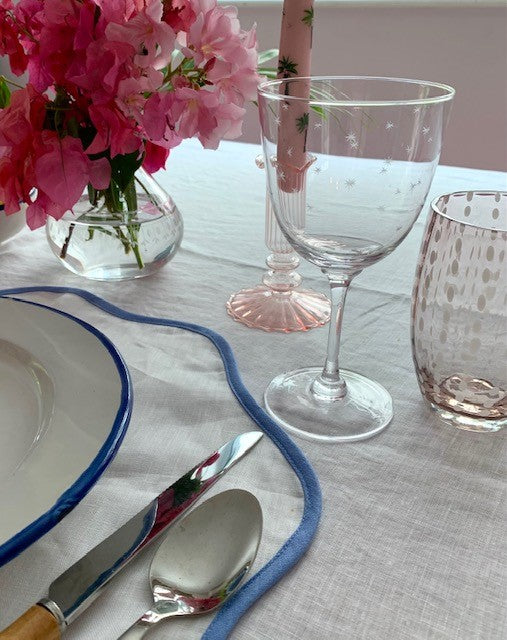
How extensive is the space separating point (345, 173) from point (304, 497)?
181 mm

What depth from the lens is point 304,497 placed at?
347mm

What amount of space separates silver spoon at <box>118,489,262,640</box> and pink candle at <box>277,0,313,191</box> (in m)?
0.18

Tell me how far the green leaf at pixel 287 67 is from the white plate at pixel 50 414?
0.80 feet

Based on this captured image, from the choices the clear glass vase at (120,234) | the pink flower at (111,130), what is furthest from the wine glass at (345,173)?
the clear glass vase at (120,234)

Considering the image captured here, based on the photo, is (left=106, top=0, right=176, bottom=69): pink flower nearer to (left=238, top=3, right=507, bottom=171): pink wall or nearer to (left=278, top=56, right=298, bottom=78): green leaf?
(left=278, top=56, right=298, bottom=78): green leaf

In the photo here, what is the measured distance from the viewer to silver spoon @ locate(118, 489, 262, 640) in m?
0.28

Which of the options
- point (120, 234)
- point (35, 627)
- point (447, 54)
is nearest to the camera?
point (35, 627)

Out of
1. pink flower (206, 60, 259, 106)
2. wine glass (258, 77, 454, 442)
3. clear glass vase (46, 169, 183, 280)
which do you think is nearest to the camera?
wine glass (258, 77, 454, 442)

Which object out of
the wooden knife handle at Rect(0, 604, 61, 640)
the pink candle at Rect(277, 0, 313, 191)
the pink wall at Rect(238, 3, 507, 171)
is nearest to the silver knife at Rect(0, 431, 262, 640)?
the wooden knife handle at Rect(0, 604, 61, 640)

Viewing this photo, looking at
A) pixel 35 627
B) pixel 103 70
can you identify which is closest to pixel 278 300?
pixel 103 70

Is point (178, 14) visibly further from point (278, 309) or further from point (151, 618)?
point (151, 618)

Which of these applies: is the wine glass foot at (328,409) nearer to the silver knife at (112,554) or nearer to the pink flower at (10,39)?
the silver knife at (112,554)

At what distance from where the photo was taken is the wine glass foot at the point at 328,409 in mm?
404

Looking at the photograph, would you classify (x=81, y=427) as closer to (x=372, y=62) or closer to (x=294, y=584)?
(x=294, y=584)
